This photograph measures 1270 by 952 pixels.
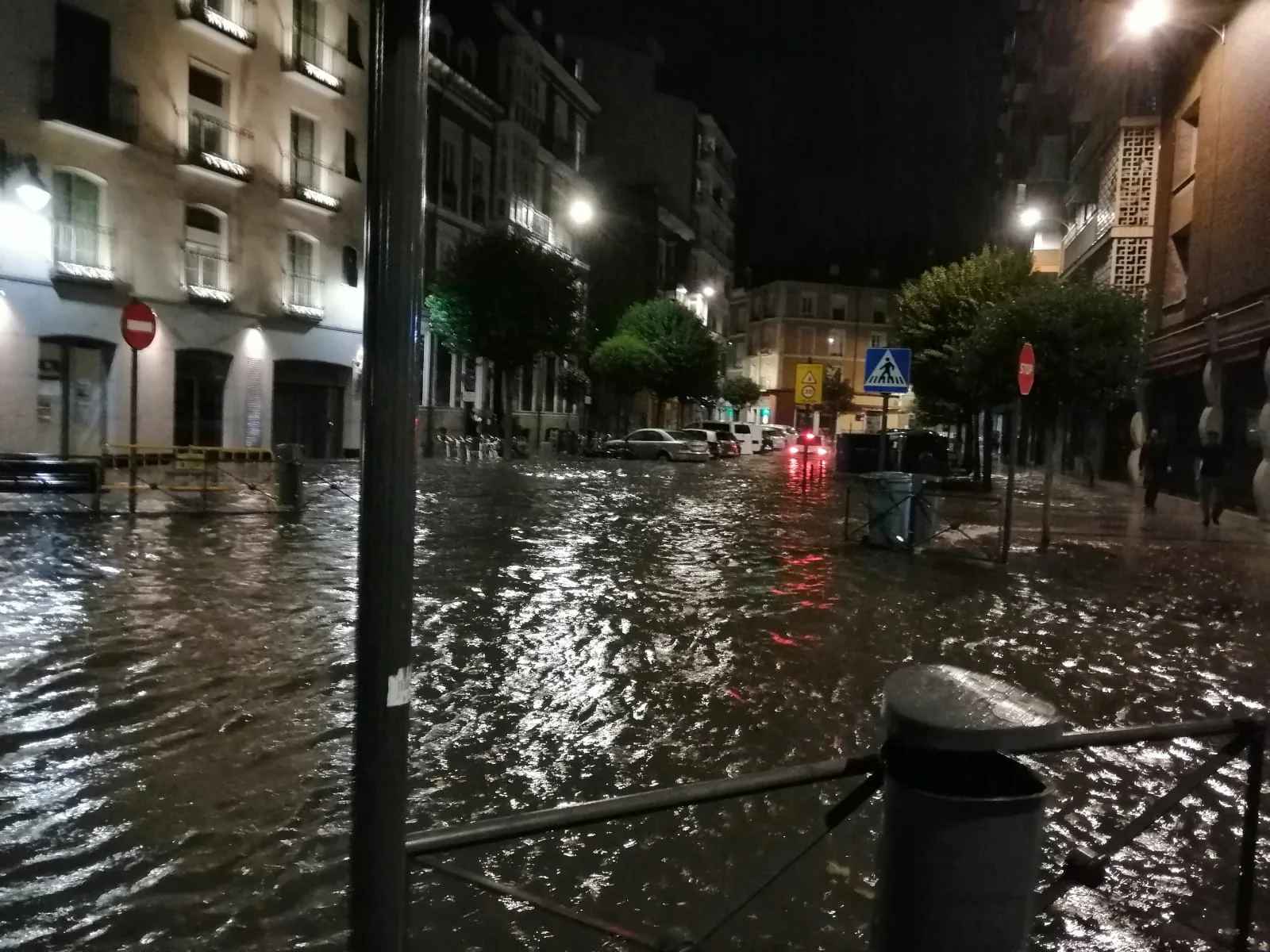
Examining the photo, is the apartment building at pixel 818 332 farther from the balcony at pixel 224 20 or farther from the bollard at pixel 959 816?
the bollard at pixel 959 816

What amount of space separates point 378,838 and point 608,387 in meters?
53.1

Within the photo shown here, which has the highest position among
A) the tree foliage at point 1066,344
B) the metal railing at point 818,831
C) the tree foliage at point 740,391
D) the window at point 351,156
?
the window at point 351,156

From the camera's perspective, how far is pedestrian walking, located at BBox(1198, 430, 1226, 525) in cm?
1820

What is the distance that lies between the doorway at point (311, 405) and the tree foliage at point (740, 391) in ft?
125

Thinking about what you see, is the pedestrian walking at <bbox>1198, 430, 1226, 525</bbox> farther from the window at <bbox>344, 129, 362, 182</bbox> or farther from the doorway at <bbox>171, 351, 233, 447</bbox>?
the window at <bbox>344, 129, 362, 182</bbox>

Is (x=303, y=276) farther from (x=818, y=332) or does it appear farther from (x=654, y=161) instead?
(x=818, y=332)

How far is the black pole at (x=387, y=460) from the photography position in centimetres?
233

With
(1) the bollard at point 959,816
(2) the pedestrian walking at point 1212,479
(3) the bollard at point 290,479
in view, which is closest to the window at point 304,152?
(3) the bollard at point 290,479

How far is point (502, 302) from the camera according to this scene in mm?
36656

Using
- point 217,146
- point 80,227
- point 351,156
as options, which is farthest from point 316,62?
point 80,227

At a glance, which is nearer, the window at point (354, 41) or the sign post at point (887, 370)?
the sign post at point (887, 370)

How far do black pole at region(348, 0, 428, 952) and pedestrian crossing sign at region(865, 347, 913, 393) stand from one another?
1267 centimetres

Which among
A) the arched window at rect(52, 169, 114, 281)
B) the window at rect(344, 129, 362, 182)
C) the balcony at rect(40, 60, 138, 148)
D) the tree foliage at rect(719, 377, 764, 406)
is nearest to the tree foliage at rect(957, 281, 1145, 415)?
the arched window at rect(52, 169, 114, 281)

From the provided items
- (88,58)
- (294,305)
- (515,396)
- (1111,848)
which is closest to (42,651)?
(1111,848)
